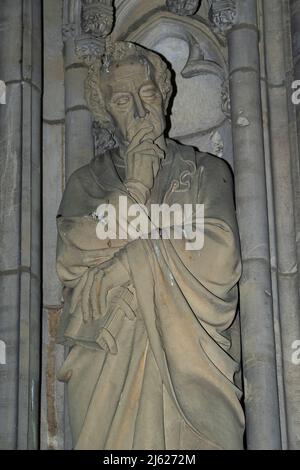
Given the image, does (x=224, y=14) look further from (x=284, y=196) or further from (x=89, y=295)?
(x=89, y=295)

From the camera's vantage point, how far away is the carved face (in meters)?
7.14

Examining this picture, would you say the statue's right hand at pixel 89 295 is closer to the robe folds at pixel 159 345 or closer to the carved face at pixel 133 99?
the robe folds at pixel 159 345

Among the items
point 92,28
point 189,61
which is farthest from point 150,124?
point 189,61

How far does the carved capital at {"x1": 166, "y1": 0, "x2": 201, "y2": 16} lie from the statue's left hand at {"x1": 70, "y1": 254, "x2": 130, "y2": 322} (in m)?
1.46

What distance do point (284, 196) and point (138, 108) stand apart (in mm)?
728

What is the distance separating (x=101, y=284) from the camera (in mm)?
6801

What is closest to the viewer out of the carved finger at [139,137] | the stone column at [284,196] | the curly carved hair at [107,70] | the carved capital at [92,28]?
the stone column at [284,196]

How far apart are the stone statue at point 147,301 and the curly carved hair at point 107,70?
1 centimetres

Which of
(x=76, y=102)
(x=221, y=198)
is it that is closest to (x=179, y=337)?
(x=221, y=198)

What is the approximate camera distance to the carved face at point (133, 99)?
281 inches

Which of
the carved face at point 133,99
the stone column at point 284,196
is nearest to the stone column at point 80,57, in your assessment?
the carved face at point 133,99

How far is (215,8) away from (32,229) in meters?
1.27

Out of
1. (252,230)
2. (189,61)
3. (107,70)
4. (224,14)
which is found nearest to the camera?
(252,230)

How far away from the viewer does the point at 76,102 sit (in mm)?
7617
